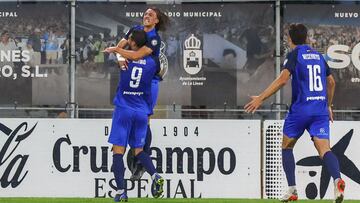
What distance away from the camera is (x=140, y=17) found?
14.0m

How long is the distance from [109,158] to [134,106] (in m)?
2.59

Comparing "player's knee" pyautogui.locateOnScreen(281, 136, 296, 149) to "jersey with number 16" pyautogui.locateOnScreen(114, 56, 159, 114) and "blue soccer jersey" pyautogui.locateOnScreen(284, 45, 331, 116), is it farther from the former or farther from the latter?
"jersey with number 16" pyautogui.locateOnScreen(114, 56, 159, 114)

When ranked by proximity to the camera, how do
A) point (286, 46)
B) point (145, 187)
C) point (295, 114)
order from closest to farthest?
point (295, 114) → point (145, 187) → point (286, 46)

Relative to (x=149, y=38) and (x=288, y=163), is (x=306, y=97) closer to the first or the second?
(x=288, y=163)

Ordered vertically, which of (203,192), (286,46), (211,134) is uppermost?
(286,46)

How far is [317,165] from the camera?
498 inches

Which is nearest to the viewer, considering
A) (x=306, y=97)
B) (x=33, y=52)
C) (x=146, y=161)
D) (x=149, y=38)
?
(x=306, y=97)

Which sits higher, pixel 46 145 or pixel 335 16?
pixel 335 16

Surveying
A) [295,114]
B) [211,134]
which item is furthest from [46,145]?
[295,114]

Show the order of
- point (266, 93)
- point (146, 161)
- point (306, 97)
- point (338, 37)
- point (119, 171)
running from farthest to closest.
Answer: point (338, 37) → point (146, 161) → point (119, 171) → point (306, 97) → point (266, 93)

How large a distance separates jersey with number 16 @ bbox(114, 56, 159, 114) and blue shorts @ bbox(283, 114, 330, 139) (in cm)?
167

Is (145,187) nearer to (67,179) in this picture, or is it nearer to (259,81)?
(67,179)

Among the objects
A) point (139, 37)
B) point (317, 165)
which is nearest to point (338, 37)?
point (317, 165)

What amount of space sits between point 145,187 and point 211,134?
3.70 feet
